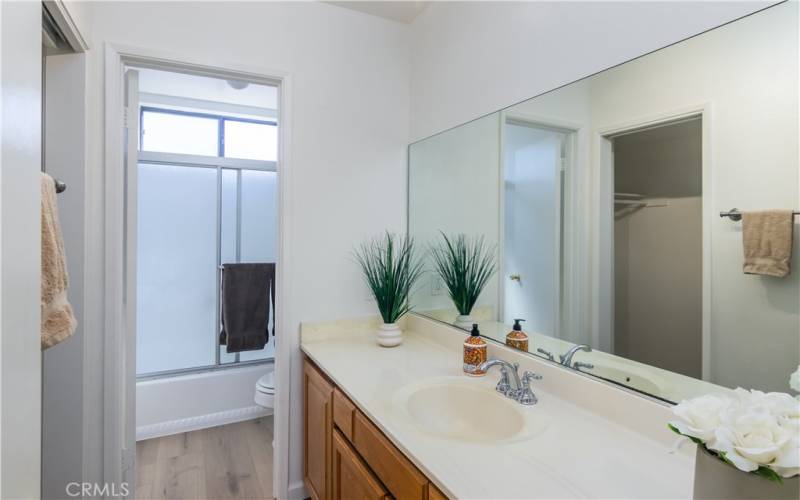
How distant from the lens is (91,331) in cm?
159

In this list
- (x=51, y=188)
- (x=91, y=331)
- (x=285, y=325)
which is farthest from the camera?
(x=285, y=325)

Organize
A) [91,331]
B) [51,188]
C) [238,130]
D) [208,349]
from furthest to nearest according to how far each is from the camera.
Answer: [238,130] < [208,349] < [91,331] < [51,188]

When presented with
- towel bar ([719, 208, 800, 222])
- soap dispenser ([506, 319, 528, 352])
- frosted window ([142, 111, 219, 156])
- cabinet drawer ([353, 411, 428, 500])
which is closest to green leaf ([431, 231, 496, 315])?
soap dispenser ([506, 319, 528, 352])

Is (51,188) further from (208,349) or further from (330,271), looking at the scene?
(208,349)

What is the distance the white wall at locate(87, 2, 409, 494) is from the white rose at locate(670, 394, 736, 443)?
161 cm

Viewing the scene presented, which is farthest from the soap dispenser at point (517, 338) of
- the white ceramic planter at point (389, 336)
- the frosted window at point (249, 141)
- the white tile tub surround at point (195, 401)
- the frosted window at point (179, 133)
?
the frosted window at point (179, 133)

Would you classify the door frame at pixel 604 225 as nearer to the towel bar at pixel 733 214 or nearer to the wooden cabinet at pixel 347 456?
the towel bar at pixel 733 214

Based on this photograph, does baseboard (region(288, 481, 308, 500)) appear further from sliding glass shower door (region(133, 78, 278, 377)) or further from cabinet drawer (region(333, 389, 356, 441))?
sliding glass shower door (region(133, 78, 278, 377))

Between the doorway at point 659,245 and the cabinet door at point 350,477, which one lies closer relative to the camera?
the doorway at point 659,245

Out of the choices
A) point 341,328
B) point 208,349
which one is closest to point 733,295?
point 341,328

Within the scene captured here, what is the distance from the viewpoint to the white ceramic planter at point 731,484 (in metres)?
0.54

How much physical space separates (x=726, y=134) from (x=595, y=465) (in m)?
0.78

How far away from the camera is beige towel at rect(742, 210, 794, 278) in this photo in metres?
0.81

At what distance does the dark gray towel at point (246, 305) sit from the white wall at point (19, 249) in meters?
2.35
